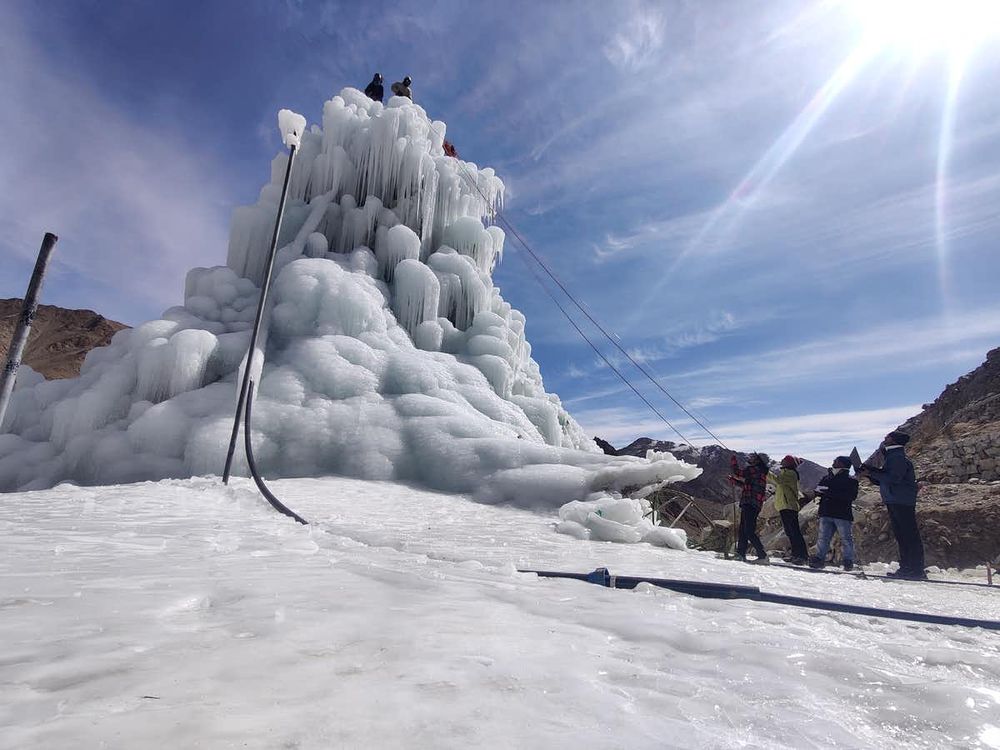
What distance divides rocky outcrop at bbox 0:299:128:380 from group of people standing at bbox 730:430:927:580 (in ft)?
154

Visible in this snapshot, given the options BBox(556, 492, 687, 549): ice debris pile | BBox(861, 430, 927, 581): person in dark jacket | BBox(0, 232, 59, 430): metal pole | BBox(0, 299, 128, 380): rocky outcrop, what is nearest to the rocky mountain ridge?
BBox(556, 492, 687, 549): ice debris pile

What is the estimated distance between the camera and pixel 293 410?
29.3ft

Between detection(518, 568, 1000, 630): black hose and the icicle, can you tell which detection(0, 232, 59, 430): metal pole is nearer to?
detection(518, 568, 1000, 630): black hose

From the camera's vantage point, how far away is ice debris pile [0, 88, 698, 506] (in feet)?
27.2

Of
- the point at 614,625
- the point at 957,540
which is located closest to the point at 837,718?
the point at 614,625

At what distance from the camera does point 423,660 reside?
1389 millimetres

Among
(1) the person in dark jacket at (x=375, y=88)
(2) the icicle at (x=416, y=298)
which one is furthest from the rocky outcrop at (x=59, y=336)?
(2) the icicle at (x=416, y=298)

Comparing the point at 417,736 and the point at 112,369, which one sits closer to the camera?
the point at 417,736

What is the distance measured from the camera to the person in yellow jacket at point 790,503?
6285mm

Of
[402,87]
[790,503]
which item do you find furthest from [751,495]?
[402,87]

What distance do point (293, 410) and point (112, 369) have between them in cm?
346

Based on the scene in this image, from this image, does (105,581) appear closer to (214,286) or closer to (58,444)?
(58,444)

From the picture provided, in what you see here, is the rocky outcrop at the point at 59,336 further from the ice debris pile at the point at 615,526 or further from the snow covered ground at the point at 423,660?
the snow covered ground at the point at 423,660

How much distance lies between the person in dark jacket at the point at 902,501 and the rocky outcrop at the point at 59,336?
48207 mm
